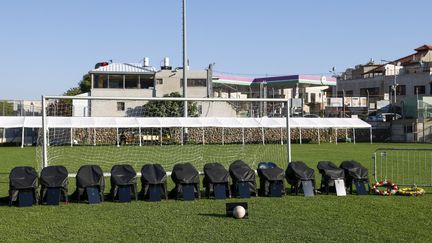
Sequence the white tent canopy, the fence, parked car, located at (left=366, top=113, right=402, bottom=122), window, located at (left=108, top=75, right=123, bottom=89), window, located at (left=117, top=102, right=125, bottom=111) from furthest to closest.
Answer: parked car, located at (left=366, top=113, right=402, bottom=122)
window, located at (left=108, top=75, right=123, bottom=89)
window, located at (left=117, top=102, right=125, bottom=111)
the white tent canopy
the fence

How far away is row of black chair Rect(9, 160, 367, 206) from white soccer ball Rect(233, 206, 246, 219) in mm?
2274

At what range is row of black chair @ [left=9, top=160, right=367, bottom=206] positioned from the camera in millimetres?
10477

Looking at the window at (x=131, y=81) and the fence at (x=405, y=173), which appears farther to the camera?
the window at (x=131, y=81)

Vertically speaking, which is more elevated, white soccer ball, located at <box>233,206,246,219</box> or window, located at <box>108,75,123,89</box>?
window, located at <box>108,75,123,89</box>

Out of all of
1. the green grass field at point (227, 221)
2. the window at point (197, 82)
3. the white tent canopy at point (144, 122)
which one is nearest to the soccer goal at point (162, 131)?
the white tent canopy at point (144, 122)

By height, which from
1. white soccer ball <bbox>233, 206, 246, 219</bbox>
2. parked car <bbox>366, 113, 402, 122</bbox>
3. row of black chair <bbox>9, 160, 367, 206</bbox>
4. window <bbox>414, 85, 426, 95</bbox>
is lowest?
white soccer ball <bbox>233, 206, 246, 219</bbox>

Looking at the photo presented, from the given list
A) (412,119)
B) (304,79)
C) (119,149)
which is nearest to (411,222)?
(119,149)

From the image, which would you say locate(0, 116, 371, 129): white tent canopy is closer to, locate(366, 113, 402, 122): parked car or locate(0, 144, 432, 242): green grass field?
locate(366, 113, 402, 122): parked car

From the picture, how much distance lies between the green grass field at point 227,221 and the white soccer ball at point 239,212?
131mm

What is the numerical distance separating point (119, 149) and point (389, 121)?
29.8m

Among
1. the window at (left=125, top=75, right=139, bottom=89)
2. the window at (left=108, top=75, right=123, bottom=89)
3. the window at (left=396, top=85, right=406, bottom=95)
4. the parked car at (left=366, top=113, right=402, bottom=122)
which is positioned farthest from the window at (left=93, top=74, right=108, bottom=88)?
the window at (left=396, top=85, right=406, bottom=95)

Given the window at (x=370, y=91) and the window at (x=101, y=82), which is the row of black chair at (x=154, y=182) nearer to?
the window at (x=101, y=82)

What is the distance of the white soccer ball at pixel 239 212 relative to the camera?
29.2 ft

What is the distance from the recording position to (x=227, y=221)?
877 cm
